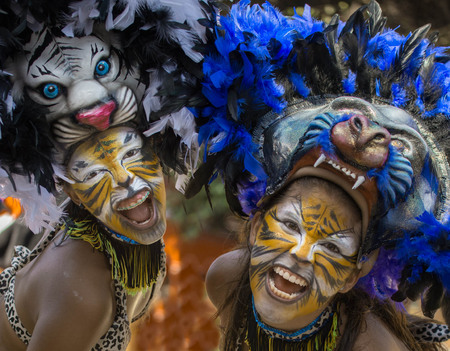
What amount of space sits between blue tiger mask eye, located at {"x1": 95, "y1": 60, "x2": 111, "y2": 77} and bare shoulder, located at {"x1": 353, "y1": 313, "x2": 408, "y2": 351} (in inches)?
61.5

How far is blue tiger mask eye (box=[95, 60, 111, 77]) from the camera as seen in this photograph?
2609 mm

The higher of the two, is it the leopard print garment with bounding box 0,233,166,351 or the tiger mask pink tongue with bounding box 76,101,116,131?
the tiger mask pink tongue with bounding box 76,101,116,131

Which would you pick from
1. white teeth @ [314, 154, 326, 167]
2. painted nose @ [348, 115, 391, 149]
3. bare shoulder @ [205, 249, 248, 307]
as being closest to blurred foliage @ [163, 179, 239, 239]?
bare shoulder @ [205, 249, 248, 307]

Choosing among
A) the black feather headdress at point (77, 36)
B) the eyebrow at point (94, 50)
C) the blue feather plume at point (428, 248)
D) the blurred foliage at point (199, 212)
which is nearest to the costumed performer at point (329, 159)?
the blue feather plume at point (428, 248)

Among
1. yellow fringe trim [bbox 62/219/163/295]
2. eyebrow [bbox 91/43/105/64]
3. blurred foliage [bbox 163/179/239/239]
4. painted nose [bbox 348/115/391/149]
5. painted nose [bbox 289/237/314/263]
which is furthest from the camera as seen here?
blurred foliage [bbox 163/179/239/239]

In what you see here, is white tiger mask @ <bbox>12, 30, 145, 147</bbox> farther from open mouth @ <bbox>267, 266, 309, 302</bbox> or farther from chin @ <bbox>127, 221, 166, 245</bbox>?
open mouth @ <bbox>267, 266, 309, 302</bbox>

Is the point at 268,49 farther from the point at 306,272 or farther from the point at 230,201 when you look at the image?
the point at 306,272

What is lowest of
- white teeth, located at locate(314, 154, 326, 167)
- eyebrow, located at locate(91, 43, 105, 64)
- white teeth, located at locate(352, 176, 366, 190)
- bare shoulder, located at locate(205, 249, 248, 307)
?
bare shoulder, located at locate(205, 249, 248, 307)

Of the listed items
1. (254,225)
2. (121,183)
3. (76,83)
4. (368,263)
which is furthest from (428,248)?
(76,83)

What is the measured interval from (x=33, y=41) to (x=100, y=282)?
1.07 meters

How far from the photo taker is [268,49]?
2639mm

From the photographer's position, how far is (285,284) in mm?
2553

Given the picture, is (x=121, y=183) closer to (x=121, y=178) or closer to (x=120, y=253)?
(x=121, y=178)

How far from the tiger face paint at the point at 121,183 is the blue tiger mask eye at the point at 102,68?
0.24 m
